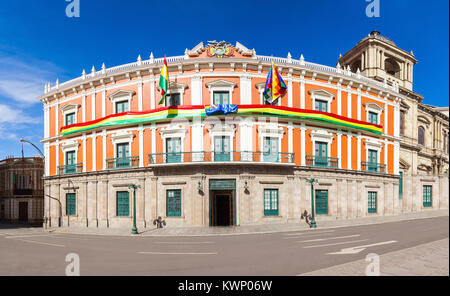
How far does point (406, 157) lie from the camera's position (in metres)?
32.1

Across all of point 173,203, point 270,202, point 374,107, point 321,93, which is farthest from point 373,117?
point 173,203

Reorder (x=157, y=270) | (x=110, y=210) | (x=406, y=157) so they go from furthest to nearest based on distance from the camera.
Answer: (x=406, y=157) → (x=110, y=210) → (x=157, y=270)

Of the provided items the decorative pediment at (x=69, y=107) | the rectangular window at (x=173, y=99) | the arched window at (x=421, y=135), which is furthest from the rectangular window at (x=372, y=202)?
the decorative pediment at (x=69, y=107)

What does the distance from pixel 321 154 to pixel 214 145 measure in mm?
10996

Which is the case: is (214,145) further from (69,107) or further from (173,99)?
(69,107)

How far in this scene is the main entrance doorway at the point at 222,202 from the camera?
69.1 feet

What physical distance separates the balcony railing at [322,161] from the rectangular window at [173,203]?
41.9ft

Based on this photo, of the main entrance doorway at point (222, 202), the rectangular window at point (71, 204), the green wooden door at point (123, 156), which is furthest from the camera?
the rectangular window at point (71, 204)

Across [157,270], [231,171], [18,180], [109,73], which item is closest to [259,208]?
[231,171]

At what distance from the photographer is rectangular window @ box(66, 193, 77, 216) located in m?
25.2

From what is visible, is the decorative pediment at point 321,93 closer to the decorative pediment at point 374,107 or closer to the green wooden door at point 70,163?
the decorative pediment at point 374,107

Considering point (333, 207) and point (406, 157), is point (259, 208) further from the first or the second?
point (406, 157)

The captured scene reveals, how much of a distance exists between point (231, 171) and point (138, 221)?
31.8 feet

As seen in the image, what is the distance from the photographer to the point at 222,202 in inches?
883
